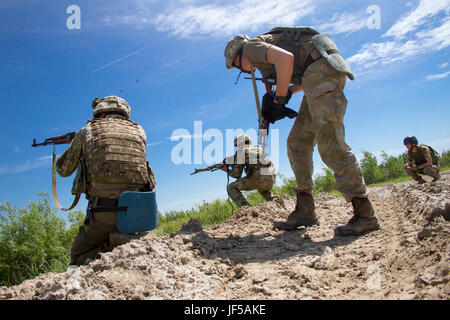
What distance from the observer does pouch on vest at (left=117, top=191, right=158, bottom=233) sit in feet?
10.00

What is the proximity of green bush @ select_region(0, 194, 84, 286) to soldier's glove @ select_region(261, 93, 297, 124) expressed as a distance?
11.8 feet

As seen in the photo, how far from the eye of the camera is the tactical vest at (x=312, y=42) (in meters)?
2.98

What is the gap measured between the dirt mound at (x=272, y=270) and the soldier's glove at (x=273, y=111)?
1.45 m

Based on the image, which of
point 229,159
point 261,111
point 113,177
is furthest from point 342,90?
point 229,159

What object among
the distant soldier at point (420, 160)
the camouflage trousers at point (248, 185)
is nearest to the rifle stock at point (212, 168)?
the camouflage trousers at point (248, 185)

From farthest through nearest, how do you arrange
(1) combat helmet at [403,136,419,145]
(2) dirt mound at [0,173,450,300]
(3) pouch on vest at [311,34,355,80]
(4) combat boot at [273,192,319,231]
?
(1) combat helmet at [403,136,419,145] → (4) combat boot at [273,192,319,231] → (3) pouch on vest at [311,34,355,80] → (2) dirt mound at [0,173,450,300]

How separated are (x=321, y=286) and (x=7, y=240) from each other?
487cm

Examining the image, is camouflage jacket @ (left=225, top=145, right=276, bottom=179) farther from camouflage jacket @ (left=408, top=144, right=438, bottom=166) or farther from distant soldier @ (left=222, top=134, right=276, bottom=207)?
camouflage jacket @ (left=408, top=144, right=438, bottom=166)

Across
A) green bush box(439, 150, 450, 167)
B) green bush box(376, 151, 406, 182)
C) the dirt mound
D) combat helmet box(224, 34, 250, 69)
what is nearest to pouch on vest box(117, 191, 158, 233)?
the dirt mound

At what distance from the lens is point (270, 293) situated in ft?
5.84

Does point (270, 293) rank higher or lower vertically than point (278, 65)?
lower

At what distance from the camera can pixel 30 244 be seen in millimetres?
4629

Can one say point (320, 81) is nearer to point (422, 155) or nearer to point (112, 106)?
point (112, 106)
